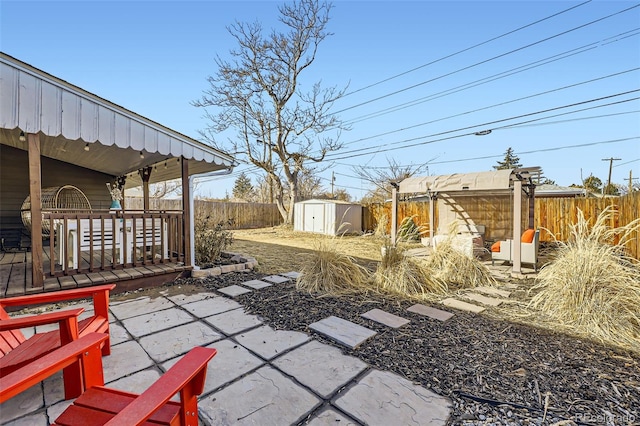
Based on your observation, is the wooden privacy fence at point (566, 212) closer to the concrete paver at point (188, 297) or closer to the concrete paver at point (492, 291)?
the concrete paver at point (492, 291)

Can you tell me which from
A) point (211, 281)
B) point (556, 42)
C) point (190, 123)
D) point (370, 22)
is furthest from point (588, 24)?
point (190, 123)

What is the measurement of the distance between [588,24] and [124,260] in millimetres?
13297

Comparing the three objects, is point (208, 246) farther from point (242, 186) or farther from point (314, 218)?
point (242, 186)

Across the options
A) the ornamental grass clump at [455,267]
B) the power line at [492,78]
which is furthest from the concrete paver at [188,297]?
the power line at [492,78]

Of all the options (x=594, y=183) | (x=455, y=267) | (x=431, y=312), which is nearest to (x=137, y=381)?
(x=431, y=312)

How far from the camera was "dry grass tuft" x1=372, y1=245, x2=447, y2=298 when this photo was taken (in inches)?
147

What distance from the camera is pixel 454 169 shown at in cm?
1986

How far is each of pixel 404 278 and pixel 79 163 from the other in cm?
720

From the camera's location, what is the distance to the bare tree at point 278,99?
47.3 feet

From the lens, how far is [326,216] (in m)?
13.0

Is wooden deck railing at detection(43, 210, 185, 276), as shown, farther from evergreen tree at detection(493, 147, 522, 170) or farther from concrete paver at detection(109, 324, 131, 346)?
evergreen tree at detection(493, 147, 522, 170)

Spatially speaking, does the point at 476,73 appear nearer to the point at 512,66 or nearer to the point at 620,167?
the point at 512,66

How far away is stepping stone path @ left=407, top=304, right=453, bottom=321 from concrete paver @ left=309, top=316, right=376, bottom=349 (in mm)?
798

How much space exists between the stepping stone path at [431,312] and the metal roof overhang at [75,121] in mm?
3466
